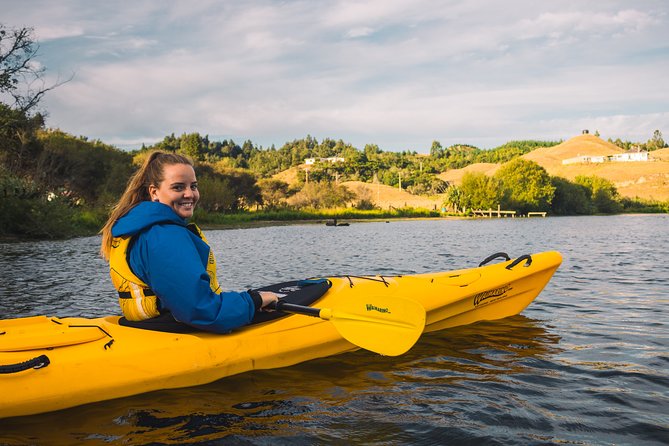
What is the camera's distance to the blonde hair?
341 centimetres

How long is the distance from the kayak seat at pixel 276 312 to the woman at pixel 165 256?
6 cm

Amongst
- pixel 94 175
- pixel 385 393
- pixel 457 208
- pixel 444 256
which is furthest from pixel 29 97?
pixel 457 208

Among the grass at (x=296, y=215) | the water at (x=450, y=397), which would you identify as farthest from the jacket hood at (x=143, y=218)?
the grass at (x=296, y=215)

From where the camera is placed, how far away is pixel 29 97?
58.4 ft

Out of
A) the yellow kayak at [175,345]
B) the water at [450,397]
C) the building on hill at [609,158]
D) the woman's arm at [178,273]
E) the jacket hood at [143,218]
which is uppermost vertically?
the building on hill at [609,158]

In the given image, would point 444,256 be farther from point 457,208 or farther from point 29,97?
point 457,208

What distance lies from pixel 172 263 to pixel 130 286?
1.58 ft

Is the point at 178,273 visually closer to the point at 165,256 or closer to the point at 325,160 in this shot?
the point at 165,256

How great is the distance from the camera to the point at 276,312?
A: 3939 mm

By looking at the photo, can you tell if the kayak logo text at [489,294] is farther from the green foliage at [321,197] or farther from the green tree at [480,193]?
the green tree at [480,193]

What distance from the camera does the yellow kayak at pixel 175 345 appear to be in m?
3.13

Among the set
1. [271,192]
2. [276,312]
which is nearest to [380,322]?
[276,312]

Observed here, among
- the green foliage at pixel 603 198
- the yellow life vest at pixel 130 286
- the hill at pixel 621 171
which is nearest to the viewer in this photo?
the yellow life vest at pixel 130 286

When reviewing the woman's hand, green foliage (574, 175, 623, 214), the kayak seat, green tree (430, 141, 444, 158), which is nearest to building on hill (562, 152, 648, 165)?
green tree (430, 141, 444, 158)
